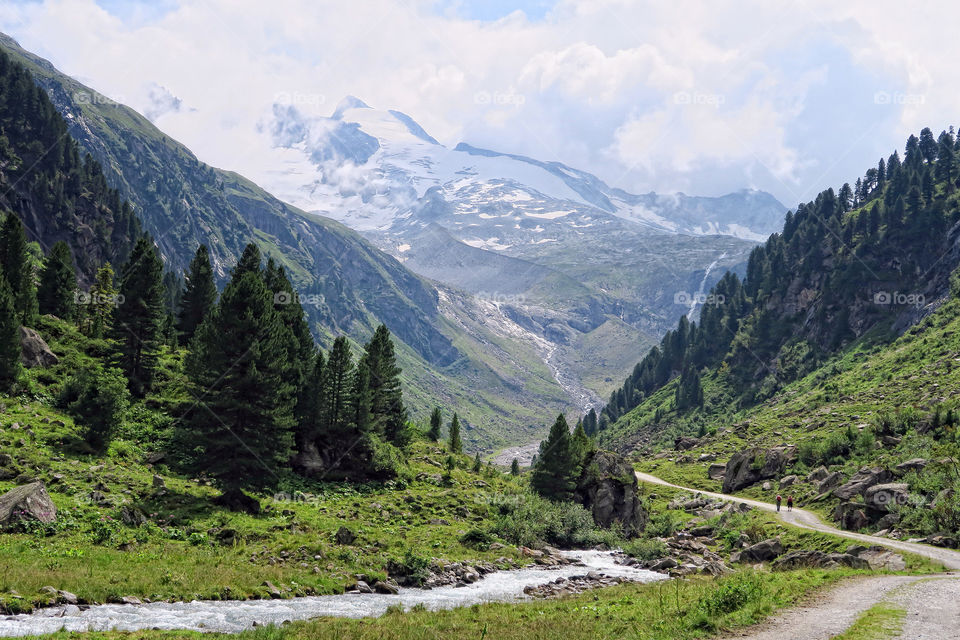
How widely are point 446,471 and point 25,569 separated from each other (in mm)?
62172

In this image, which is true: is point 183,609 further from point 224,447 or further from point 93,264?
point 93,264

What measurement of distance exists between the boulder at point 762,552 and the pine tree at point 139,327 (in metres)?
68.0

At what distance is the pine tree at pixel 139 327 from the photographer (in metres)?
71.4

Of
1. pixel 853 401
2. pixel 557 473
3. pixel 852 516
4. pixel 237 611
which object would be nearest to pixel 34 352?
pixel 237 611

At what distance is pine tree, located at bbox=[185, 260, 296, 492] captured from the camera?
50.2 m

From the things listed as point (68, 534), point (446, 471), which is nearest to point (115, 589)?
point (68, 534)

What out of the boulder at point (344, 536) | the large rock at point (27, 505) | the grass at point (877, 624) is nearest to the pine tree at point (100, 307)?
the large rock at point (27, 505)

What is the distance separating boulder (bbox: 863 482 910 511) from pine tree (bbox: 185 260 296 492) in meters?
58.7

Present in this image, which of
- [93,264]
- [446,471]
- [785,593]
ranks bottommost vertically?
[446,471]

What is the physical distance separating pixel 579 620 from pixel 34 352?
64791 mm

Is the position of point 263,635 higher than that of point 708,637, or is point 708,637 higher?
point 708,637

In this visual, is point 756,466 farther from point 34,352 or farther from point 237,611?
point 34,352

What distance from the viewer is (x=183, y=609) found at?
93.0 ft

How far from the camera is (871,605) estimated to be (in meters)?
27.0
